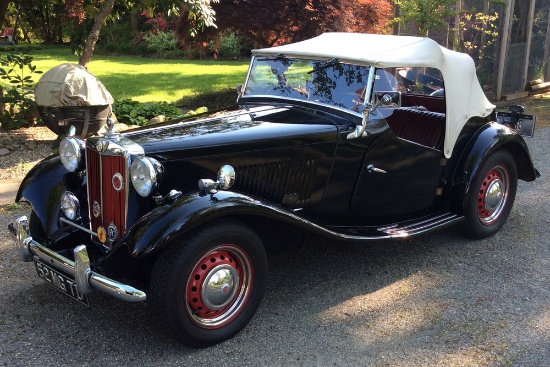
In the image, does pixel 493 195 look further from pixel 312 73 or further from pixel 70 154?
pixel 70 154

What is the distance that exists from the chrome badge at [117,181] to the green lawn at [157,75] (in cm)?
866

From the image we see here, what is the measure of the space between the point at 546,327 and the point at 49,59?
20047 millimetres

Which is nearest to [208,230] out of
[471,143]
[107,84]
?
[471,143]

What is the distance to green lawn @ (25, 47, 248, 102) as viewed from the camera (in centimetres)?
1295

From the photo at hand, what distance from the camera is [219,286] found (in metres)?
3.38

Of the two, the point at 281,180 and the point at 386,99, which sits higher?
the point at 386,99

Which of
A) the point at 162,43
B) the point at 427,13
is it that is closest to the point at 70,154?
the point at 427,13

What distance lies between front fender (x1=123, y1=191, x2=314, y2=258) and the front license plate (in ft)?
1.27

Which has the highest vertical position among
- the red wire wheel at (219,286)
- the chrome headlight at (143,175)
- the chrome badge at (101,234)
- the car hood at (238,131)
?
the car hood at (238,131)

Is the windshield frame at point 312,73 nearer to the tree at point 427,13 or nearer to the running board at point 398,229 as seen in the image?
the running board at point 398,229

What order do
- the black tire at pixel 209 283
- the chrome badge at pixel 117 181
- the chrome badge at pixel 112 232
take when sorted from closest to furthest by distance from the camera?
the black tire at pixel 209 283 → the chrome badge at pixel 117 181 → the chrome badge at pixel 112 232

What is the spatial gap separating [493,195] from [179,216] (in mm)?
3254

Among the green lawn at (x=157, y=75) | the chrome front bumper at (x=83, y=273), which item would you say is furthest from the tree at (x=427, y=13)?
the chrome front bumper at (x=83, y=273)

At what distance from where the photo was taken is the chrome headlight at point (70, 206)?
375 centimetres
